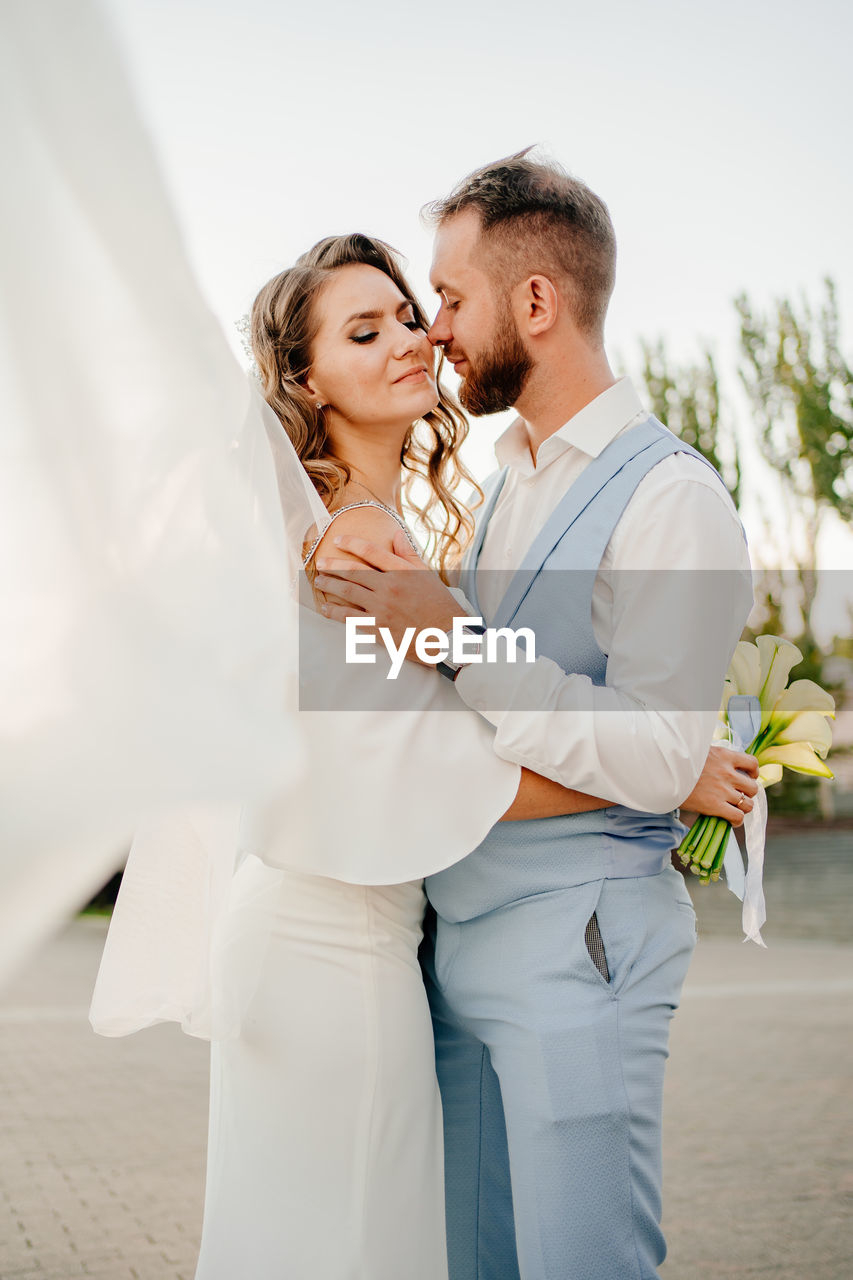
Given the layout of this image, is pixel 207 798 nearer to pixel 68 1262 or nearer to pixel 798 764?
pixel 798 764

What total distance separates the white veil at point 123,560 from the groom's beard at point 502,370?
0.77 meters

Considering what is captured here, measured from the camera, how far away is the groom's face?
8.68ft

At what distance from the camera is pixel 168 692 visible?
171 centimetres

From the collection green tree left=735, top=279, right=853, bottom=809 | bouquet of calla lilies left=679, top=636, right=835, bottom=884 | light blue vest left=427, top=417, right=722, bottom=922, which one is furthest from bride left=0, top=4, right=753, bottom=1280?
green tree left=735, top=279, right=853, bottom=809

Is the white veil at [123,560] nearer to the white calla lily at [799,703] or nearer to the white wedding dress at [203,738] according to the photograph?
the white wedding dress at [203,738]

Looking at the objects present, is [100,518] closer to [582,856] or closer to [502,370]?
[582,856]

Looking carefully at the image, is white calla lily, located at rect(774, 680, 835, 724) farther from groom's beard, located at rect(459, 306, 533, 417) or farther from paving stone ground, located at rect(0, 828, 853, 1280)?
paving stone ground, located at rect(0, 828, 853, 1280)

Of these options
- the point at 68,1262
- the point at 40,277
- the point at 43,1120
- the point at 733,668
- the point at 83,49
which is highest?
the point at 83,49

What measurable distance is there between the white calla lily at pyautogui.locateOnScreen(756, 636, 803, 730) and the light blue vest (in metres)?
0.34

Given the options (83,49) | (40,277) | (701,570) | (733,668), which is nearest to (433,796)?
(701,570)

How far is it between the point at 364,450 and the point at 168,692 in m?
1.09

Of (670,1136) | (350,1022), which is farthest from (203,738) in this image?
(670,1136)

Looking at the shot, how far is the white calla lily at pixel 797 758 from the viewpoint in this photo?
97.8 inches

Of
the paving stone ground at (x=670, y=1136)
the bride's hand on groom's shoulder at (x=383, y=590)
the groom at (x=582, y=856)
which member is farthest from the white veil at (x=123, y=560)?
the paving stone ground at (x=670, y=1136)
